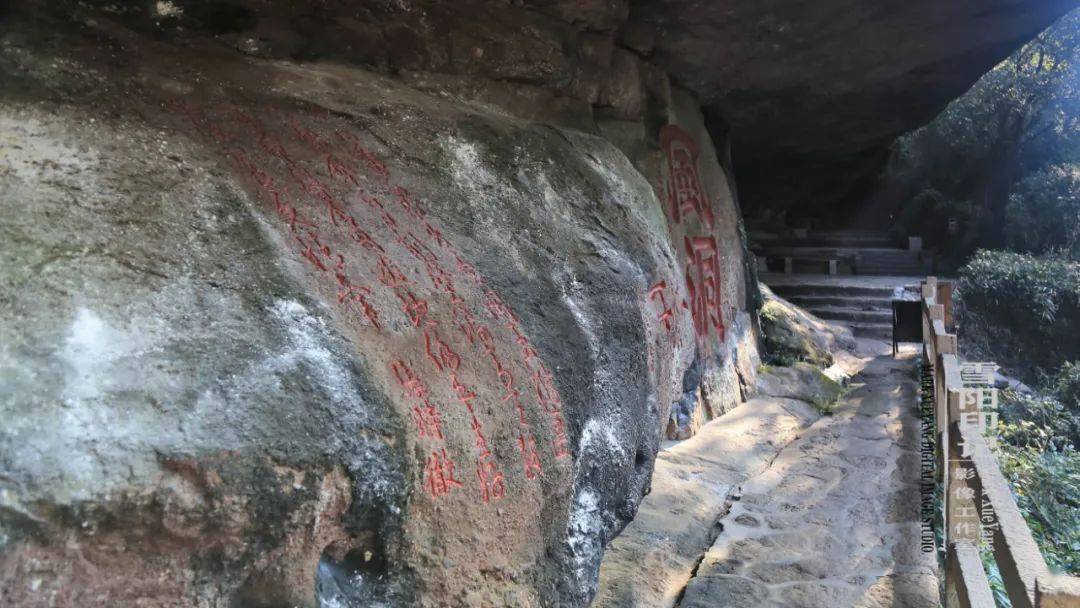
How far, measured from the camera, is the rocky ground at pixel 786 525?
13.0ft

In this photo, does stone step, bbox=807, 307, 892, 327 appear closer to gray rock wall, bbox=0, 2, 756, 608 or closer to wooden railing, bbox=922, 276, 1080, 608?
wooden railing, bbox=922, 276, 1080, 608

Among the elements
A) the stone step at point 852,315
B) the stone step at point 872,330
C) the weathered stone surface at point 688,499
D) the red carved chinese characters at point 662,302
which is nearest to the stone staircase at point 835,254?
the stone step at point 852,315

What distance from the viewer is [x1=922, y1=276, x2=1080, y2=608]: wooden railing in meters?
2.36

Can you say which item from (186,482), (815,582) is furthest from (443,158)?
(815,582)

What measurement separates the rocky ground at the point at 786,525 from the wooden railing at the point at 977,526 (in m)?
0.46

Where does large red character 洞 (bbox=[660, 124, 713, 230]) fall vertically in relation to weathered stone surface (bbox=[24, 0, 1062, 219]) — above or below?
below

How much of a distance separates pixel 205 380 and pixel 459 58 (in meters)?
3.10

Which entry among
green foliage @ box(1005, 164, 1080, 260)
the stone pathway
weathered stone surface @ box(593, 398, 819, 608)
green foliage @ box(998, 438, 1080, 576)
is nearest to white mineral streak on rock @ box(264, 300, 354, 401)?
weathered stone surface @ box(593, 398, 819, 608)

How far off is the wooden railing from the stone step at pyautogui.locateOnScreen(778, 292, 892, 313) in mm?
7717

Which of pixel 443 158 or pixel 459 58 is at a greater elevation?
pixel 459 58

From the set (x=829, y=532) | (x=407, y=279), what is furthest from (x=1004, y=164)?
(x=407, y=279)

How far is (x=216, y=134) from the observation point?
2996mm

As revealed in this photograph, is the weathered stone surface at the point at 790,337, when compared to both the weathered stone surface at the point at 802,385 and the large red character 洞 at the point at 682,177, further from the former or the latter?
the large red character 洞 at the point at 682,177

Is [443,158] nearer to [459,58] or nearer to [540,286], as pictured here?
Answer: [540,286]
